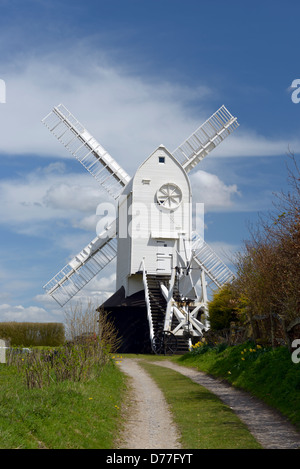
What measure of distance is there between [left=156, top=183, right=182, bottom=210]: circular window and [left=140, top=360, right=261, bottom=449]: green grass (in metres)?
16.9

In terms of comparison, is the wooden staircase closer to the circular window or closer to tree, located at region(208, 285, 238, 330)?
tree, located at region(208, 285, 238, 330)

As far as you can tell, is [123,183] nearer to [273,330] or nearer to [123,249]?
[123,249]

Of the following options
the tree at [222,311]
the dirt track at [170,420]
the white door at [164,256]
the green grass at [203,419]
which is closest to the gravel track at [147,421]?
the dirt track at [170,420]

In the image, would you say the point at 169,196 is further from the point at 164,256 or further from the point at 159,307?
the point at 159,307

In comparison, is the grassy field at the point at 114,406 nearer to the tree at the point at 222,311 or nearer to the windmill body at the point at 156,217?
the tree at the point at 222,311

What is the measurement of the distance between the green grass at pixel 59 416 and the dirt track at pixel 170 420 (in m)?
0.48

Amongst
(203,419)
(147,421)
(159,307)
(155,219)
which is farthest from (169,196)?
(203,419)

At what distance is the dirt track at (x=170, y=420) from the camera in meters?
9.62

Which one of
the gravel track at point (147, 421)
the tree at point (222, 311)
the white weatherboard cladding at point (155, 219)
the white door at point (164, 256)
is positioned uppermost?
the white weatherboard cladding at point (155, 219)

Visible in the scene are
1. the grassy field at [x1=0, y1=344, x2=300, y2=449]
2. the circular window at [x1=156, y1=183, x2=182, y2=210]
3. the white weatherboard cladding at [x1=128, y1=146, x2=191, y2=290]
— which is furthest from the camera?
the circular window at [x1=156, y1=183, x2=182, y2=210]

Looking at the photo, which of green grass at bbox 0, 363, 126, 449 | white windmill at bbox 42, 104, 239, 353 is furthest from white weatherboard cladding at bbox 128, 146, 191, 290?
green grass at bbox 0, 363, 126, 449

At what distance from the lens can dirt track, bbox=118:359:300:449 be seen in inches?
379

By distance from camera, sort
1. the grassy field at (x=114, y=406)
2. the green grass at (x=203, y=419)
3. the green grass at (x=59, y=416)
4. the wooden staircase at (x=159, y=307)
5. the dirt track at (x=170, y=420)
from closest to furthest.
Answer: the green grass at (x=59, y=416) < the grassy field at (x=114, y=406) < the green grass at (x=203, y=419) < the dirt track at (x=170, y=420) < the wooden staircase at (x=159, y=307)

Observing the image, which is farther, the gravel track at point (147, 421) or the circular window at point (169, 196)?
the circular window at point (169, 196)
